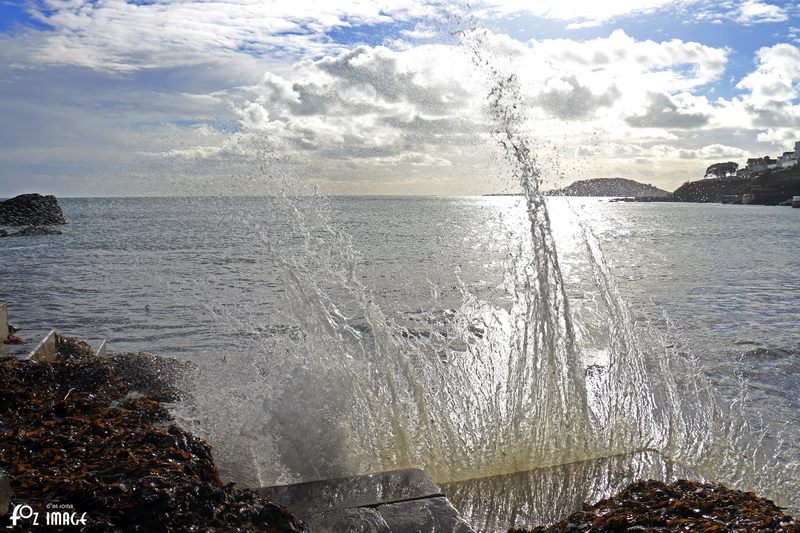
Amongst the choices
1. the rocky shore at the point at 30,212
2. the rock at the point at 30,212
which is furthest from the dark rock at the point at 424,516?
the rock at the point at 30,212

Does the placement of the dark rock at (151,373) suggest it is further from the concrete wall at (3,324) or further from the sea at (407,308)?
the concrete wall at (3,324)

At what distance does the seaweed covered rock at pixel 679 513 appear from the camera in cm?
329

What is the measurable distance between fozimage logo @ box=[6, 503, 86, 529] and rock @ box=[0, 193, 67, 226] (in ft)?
183

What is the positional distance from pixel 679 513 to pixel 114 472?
3.08 metres

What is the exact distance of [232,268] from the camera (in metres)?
21.6

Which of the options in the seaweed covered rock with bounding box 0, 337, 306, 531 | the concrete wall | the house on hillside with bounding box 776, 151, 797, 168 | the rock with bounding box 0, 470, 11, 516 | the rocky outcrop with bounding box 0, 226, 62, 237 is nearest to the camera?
the rock with bounding box 0, 470, 11, 516

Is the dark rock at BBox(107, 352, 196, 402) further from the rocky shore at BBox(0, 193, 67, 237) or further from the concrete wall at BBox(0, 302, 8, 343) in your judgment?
the rocky shore at BBox(0, 193, 67, 237)

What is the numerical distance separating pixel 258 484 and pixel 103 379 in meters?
2.60

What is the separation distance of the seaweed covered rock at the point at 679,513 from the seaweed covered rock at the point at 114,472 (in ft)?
5.70

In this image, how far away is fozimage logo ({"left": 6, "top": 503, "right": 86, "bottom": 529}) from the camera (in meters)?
2.75

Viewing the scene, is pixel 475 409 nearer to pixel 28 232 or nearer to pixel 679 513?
pixel 679 513

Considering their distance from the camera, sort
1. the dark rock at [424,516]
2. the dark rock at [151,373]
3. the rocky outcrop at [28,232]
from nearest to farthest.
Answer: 1. the dark rock at [424,516]
2. the dark rock at [151,373]
3. the rocky outcrop at [28,232]

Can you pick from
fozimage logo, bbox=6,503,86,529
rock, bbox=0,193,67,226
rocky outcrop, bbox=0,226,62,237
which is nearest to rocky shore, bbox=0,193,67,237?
rock, bbox=0,193,67,226

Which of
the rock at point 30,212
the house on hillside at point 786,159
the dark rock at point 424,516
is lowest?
the dark rock at point 424,516
